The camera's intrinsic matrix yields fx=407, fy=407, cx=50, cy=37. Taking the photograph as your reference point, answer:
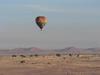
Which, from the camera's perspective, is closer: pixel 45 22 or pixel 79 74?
pixel 79 74

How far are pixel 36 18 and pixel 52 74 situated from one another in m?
25.6

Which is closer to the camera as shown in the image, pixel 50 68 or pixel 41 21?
pixel 50 68

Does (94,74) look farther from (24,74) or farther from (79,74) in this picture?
(24,74)

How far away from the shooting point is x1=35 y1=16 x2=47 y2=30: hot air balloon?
215 feet

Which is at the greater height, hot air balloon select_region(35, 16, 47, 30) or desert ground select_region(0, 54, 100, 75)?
hot air balloon select_region(35, 16, 47, 30)

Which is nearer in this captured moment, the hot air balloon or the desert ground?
the desert ground

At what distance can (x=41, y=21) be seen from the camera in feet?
216

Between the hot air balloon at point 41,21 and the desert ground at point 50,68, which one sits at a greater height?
the hot air balloon at point 41,21

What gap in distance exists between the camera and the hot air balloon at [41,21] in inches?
2582

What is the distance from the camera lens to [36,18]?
68062 millimetres

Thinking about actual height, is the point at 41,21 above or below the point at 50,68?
above

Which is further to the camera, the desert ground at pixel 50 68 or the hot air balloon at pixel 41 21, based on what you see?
the hot air balloon at pixel 41 21

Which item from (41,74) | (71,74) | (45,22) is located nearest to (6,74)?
(41,74)

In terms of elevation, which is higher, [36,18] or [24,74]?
[36,18]
